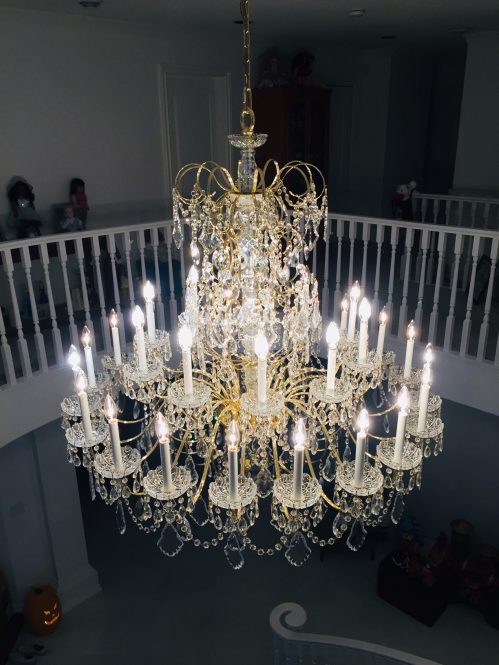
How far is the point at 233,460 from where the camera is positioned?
171 cm

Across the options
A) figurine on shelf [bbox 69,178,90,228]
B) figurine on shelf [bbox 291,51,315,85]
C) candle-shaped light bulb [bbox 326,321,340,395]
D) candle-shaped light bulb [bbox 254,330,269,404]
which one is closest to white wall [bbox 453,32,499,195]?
figurine on shelf [bbox 291,51,315,85]

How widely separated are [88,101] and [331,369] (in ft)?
14.2

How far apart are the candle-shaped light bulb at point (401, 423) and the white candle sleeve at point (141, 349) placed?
0.97 meters

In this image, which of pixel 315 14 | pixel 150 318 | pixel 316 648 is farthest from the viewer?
pixel 315 14

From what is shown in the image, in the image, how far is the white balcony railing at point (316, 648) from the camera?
3213 mm

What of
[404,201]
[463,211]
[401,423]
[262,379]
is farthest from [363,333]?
[463,211]

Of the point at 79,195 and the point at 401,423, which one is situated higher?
the point at 79,195

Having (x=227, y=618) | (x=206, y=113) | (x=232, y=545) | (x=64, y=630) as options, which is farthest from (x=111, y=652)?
(x=206, y=113)

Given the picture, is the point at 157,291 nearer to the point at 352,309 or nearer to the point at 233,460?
the point at 352,309

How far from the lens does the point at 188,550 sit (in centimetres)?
589

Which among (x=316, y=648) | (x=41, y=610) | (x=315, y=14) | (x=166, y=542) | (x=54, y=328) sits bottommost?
(x=41, y=610)

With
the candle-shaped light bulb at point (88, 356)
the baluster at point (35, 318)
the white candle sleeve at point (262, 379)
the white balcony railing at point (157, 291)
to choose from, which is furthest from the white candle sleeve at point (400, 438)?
the baluster at point (35, 318)

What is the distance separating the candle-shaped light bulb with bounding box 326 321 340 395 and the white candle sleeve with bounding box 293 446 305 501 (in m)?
0.36

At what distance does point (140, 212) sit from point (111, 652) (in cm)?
412
